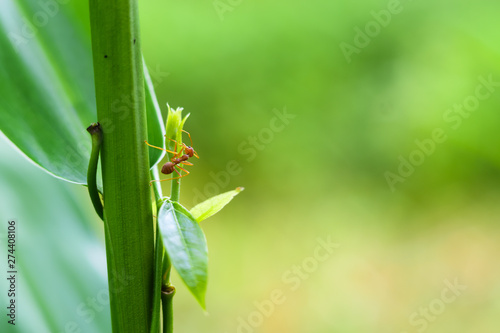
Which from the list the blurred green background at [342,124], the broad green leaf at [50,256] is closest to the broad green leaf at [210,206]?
the broad green leaf at [50,256]

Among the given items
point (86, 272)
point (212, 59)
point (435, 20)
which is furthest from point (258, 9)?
point (86, 272)


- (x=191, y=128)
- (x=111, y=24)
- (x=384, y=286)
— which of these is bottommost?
(x=384, y=286)

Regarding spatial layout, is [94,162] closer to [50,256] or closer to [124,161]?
[124,161]

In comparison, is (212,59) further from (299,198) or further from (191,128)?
(299,198)

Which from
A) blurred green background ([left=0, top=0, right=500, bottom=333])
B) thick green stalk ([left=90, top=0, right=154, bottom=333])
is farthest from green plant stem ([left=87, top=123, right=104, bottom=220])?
blurred green background ([left=0, top=0, right=500, bottom=333])

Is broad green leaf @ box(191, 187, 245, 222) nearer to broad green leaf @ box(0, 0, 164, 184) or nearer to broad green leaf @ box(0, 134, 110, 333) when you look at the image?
broad green leaf @ box(0, 0, 164, 184)

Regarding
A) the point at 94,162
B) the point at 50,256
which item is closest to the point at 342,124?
the point at 50,256

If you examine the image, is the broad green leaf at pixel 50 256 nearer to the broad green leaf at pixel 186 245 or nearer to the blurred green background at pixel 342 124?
the broad green leaf at pixel 186 245
